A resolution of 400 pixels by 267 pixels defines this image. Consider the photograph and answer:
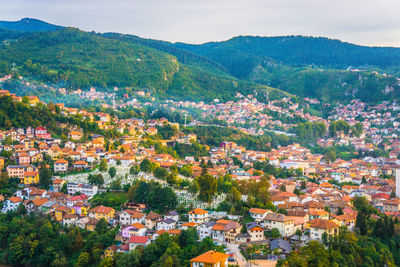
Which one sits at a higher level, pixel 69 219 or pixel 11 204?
pixel 11 204

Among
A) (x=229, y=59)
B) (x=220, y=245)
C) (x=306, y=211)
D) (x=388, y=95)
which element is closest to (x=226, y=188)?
(x=306, y=211)

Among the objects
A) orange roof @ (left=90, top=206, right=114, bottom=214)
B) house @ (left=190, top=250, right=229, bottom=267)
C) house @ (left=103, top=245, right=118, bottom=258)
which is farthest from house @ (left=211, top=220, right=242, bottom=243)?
orange roof @ (left=90, top=206, right=114, bottom=214)

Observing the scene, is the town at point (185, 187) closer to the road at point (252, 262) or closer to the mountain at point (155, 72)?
the road at point (252, 262)

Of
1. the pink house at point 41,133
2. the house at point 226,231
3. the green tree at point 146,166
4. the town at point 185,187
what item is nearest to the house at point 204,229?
the town at point 185,187

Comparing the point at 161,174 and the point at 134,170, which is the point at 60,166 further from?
the point at 161,174

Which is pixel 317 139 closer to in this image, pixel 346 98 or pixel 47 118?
pixel 346 98

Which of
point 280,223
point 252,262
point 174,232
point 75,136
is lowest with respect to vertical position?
point 252,262

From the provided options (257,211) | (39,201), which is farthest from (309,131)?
(39,201)
